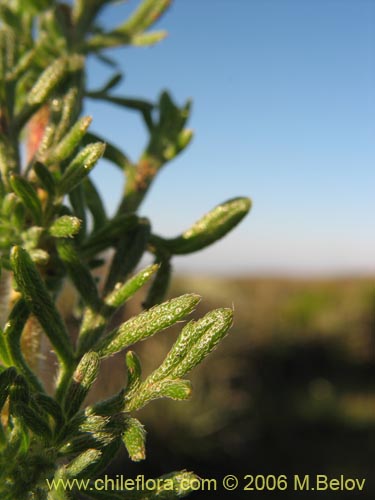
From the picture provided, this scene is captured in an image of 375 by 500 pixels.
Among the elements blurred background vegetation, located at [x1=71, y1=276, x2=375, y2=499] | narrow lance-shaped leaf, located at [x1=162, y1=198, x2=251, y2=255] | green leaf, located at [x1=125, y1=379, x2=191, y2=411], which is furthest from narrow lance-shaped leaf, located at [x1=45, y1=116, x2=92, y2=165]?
blurred background vegetation, located at [x1=71, y1=276, x2=375, y2=499]

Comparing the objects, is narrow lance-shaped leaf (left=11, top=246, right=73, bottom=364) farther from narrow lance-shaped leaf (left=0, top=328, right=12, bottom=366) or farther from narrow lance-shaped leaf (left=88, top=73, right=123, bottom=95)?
narrow lance-shaped leaf (left=88, top=73, right=123, bottom=95)

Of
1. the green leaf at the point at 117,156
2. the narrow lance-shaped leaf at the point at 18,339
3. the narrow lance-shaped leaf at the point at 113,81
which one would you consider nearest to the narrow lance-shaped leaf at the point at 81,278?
the narrow lance-shaped leaf at the point at 18,339

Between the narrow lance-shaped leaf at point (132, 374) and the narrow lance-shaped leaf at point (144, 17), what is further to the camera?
the narrow lance-shaped leaf at point (144, 17)

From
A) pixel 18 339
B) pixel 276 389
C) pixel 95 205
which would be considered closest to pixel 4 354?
pixel 18 339

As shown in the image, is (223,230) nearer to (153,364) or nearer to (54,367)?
(54,367)

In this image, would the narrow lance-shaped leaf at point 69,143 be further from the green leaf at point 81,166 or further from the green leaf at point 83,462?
the green leaf at point 83,462

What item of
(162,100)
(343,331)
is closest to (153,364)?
(343,331)

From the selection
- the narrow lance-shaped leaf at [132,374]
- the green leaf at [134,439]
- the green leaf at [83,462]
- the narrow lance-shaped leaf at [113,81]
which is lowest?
the green leaf at [83,462]
